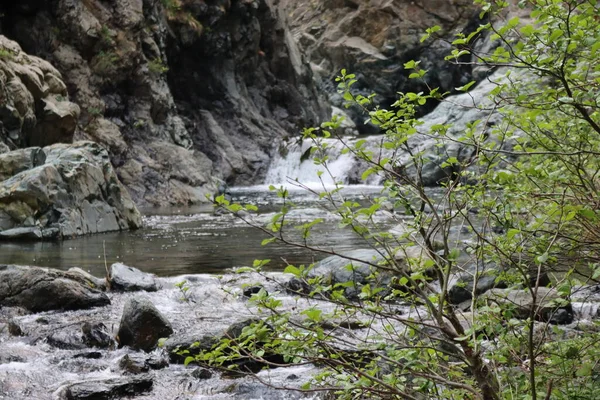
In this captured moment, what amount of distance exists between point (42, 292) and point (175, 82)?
25525 millimetres

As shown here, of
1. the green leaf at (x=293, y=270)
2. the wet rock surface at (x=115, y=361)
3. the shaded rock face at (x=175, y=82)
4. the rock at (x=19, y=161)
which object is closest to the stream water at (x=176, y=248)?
the rock at (x=19, y=161)

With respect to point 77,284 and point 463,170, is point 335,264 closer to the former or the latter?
point 77,284

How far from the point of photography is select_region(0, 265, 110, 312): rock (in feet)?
24.3

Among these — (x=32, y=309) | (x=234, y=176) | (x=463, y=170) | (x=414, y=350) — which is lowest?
(x=234, y=176)

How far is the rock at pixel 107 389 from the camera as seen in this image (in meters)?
4.84

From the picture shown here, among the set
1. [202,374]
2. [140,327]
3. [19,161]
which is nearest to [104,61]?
[19,161]

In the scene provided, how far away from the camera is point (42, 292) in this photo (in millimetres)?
7477

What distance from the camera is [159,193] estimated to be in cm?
2180

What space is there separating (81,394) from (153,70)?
22144mm

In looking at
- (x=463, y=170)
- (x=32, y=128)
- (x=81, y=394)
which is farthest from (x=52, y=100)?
(x=463, y=170)

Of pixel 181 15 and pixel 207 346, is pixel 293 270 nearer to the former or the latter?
pixel 207 346

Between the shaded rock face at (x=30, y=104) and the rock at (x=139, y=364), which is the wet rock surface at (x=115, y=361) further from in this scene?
the shaded rock face at (x=30, y=104)

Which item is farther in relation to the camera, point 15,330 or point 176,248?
point 176,248

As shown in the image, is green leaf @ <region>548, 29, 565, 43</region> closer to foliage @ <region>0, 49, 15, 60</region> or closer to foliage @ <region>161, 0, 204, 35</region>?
foliage @ <region>0, 49, 15, 60</region>
